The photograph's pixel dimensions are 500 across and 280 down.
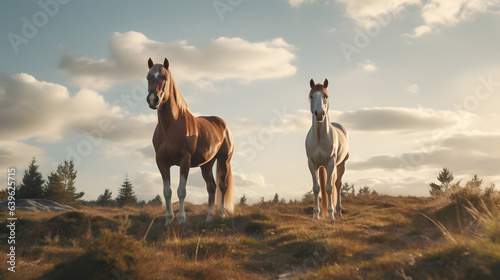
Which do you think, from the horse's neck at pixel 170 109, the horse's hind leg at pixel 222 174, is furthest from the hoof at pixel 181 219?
the horse's hind leg at pixel 222 174

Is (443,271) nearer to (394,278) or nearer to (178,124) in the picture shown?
(394,278)

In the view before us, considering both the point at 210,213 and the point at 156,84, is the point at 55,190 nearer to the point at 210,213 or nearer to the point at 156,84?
the point at 210,213

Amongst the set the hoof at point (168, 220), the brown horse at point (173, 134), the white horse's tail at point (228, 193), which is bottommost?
the hoof at point (168, 220)

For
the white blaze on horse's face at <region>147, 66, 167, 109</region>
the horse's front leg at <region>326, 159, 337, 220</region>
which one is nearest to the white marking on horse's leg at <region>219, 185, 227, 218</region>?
the horse's front leg at <region>326, 159, 337, 220</region>

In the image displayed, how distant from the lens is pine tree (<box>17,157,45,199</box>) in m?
24.9

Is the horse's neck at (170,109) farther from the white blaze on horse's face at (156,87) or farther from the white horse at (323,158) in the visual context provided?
the white horse at (323,158)

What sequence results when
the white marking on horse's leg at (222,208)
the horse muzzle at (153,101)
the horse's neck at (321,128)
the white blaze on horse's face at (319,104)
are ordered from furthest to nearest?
the white marking on horse's leg at (222,208) → the horse's neck at (321,128) → the white blaze on horse's face at (319,104) → the horse muzzle at (153,101)

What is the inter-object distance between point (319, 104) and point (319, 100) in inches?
4.7

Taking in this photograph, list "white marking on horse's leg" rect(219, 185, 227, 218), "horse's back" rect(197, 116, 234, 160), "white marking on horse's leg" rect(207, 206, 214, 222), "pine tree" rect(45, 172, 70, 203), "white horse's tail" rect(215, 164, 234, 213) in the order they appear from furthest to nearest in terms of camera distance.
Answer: "pine tree" rect(45, 172, 70, 203)
"white horse's tail" rect(215, 164, 234, 213)
"white marking on horse's leg" rect(219, 185, 227, 218)
"white marking on horse's leg" rect(207, 206, 214, 222)
"horse's back" rect(197, 116, 234, 160)

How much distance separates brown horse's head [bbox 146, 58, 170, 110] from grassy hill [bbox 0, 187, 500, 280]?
8.78 feet

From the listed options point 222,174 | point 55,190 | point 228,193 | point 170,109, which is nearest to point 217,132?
point 222,174

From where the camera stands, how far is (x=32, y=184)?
25.3 m

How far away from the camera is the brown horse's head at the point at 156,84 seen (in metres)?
8.46

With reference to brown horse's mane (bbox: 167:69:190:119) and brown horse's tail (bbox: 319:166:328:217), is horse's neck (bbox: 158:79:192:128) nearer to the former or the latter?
brown horse's mane (bbox: 167:69:190:119)
